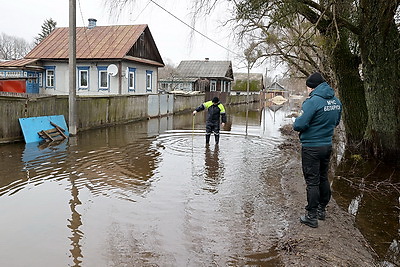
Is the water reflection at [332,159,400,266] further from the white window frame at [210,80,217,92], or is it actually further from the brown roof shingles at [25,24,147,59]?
the white window frame at [210,80,217,92]

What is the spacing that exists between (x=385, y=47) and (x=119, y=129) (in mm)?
10602

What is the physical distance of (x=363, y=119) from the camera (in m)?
10.9

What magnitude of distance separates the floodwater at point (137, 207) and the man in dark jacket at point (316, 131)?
635mm

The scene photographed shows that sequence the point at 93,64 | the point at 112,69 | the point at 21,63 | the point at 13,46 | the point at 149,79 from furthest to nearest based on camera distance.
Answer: the point at 13,46 < the point at 149,79 < the point at 93,64 < the point at 21,63 < the point at 112,69

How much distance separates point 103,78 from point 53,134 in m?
13.0

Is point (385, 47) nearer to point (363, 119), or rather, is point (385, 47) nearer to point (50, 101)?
point (363, 119)

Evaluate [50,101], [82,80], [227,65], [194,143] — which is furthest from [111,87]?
[227,65]

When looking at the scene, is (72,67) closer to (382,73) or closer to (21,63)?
(382,73)

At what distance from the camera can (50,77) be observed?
25.3m

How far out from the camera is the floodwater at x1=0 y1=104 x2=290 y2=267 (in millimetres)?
4133

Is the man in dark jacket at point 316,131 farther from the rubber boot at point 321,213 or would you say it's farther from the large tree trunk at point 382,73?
the large tree trunk at point 382,73

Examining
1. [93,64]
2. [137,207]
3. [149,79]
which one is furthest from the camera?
[149,79]

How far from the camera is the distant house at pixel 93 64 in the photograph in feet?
78.2

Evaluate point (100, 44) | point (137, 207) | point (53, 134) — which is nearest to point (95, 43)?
point (100, 44)
